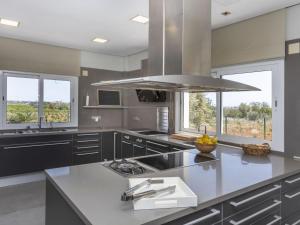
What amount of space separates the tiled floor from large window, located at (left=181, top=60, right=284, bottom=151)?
2599mm

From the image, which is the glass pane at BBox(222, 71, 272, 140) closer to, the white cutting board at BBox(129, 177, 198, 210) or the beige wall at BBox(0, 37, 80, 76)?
the white cutting board at BBox(129, 177, 198, 210)

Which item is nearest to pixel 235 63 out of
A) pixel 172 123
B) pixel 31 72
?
pixel 172 123

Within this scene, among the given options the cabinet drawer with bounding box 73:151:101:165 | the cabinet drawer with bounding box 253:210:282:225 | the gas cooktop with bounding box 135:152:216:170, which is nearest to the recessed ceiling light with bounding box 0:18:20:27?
the cabinet drawer with bounding box 73:151:101:165

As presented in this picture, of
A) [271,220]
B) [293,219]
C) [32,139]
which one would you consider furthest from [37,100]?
[293,219]

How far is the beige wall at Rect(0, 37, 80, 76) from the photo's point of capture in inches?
156

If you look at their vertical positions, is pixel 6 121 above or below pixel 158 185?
above

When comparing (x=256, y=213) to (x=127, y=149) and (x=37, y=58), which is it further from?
(x=37, y=58)

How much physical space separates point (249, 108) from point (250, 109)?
0.02 meters

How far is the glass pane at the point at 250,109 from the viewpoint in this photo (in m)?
2.86

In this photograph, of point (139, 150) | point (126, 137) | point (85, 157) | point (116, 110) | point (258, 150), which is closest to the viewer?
point (258, 150)

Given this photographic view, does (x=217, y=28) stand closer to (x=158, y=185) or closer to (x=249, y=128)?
(x=249, y=128)

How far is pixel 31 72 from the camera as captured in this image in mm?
4223

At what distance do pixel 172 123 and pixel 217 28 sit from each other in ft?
5.81

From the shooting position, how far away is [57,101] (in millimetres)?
4578
